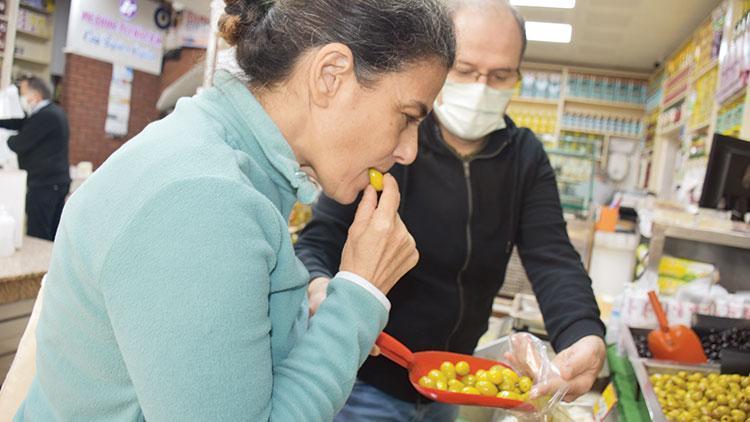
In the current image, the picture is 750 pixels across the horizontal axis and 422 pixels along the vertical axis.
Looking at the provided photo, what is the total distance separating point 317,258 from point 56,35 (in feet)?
26.4

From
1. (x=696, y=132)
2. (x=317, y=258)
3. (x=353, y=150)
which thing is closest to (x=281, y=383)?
(x=353, y=150)

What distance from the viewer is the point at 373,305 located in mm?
894

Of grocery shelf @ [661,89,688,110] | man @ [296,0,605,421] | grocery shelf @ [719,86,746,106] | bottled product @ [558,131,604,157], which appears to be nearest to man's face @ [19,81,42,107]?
man @ [296,0,605,421]

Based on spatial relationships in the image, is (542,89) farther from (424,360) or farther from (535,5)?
(424,360)

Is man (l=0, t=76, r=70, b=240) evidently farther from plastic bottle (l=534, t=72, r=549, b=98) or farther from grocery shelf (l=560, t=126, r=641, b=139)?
grocery shelf (l=560, t=126, r=641, b=139)

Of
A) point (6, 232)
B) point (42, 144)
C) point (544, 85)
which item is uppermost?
point (544, 85)

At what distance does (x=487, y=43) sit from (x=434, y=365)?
871 mm

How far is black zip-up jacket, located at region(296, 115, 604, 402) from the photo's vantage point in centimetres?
173

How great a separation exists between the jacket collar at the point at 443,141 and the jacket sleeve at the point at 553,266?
0.39ft

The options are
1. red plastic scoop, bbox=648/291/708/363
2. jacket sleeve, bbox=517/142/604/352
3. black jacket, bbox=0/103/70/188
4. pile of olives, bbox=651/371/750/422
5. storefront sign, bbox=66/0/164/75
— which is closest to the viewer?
pile of olives, bbox=651/371/750/422

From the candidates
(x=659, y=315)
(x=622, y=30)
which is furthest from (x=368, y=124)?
(x=622, y=30)

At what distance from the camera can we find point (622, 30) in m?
7.18

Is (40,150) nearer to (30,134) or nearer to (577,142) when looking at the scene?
(30,134)

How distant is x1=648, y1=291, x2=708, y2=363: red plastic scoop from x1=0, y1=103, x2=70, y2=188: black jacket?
5205mm
